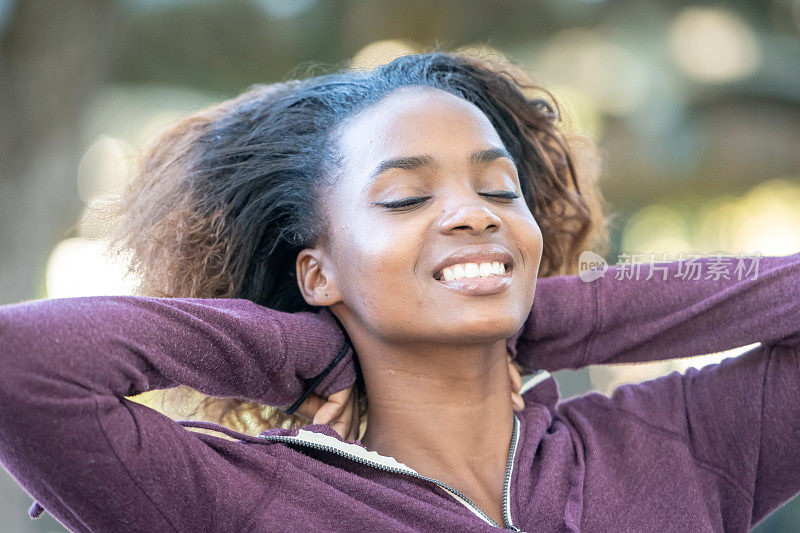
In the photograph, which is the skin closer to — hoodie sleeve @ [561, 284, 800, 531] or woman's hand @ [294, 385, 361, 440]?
woman's hand @ [294, 385, 361, 440]

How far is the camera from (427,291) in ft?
5.99

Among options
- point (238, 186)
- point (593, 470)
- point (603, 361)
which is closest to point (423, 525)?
point (593, 470)

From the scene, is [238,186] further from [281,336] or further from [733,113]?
[733,113]

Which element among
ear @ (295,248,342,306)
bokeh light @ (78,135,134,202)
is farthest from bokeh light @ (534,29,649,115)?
ear @ (295,248,342,306)

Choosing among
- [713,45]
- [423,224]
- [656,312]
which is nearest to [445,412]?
[423,224]

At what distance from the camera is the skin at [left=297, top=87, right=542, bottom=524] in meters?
1.84

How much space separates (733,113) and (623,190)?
76 cm

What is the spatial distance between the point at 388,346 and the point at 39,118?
2431 millimetres

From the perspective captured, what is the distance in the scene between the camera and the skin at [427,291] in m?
1.84

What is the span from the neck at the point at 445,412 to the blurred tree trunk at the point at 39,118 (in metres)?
2.29

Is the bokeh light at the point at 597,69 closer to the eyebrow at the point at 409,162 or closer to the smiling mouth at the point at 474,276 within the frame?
the eyebrow at the point at 409,162

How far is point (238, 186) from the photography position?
2.18 meters

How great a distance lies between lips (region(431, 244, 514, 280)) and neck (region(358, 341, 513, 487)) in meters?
0.18

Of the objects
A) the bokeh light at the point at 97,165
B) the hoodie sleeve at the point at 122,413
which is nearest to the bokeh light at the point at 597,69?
the bokeh light at the point at 97,165
